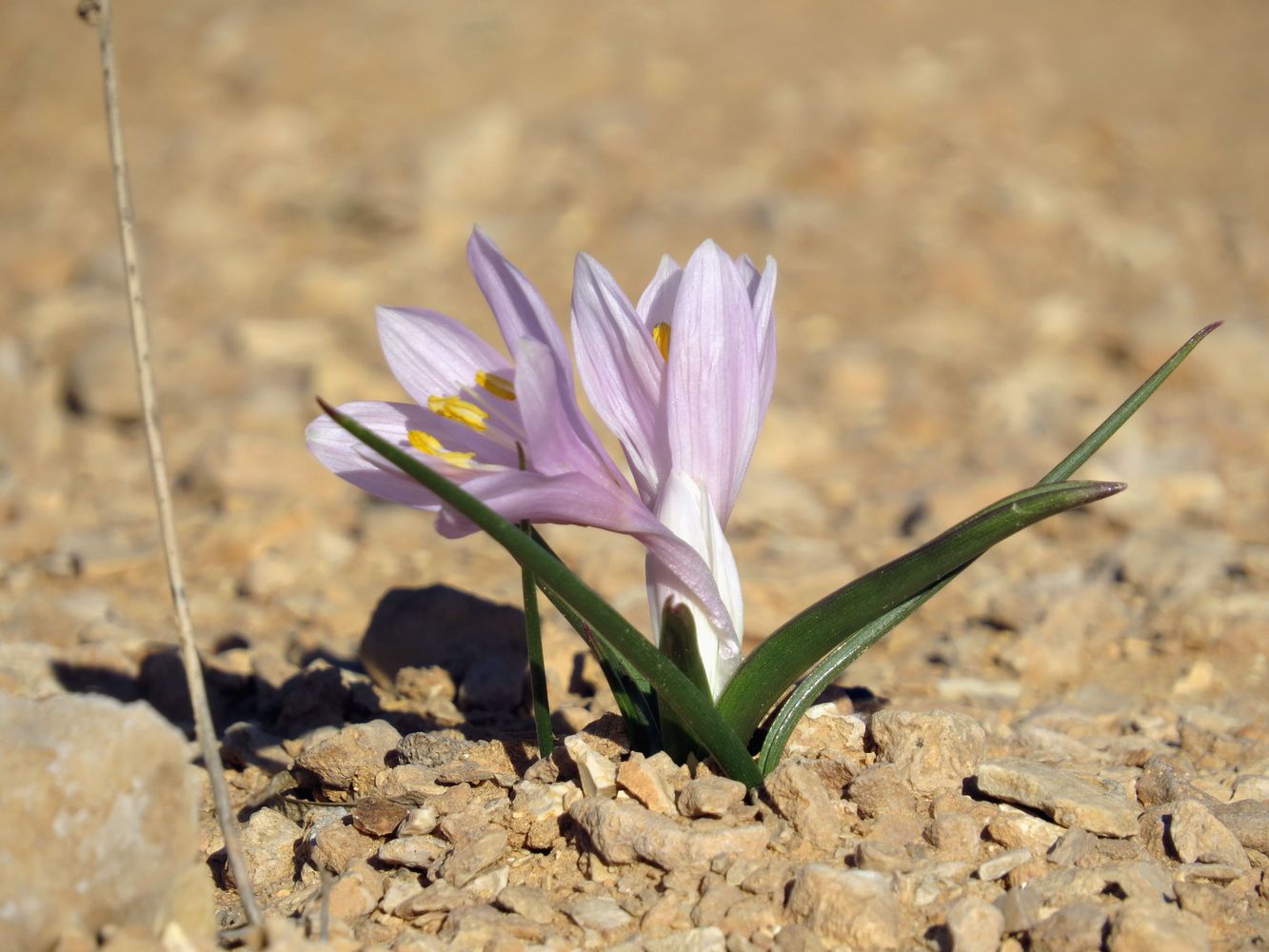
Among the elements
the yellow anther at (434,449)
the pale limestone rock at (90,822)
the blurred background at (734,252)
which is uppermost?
the blurred background at (734,252)

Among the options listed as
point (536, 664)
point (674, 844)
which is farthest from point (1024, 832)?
point (536, 664)

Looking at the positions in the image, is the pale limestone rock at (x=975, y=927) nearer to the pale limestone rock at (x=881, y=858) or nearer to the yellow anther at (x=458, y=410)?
the pale limestone rock at (x=881, y=858)

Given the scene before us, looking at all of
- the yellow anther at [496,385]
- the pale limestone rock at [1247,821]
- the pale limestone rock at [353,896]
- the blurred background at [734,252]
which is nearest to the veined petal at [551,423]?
the yellow anther at [496,385]

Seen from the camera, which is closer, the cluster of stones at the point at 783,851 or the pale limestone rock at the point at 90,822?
the pale limestone rock at the point at 90,822

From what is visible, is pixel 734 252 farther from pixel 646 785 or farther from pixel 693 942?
pixel 693 942

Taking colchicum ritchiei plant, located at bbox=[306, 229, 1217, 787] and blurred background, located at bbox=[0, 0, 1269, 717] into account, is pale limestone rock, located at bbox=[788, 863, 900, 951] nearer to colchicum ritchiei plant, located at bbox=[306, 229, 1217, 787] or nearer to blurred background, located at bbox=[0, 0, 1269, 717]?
colchicum ritchiei plant, located at bbox=[306, 229, 1217, 787]

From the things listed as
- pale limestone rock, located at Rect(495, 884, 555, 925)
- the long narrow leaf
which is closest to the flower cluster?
the long narrow leaf

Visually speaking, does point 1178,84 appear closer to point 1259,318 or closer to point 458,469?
point 1259,318
